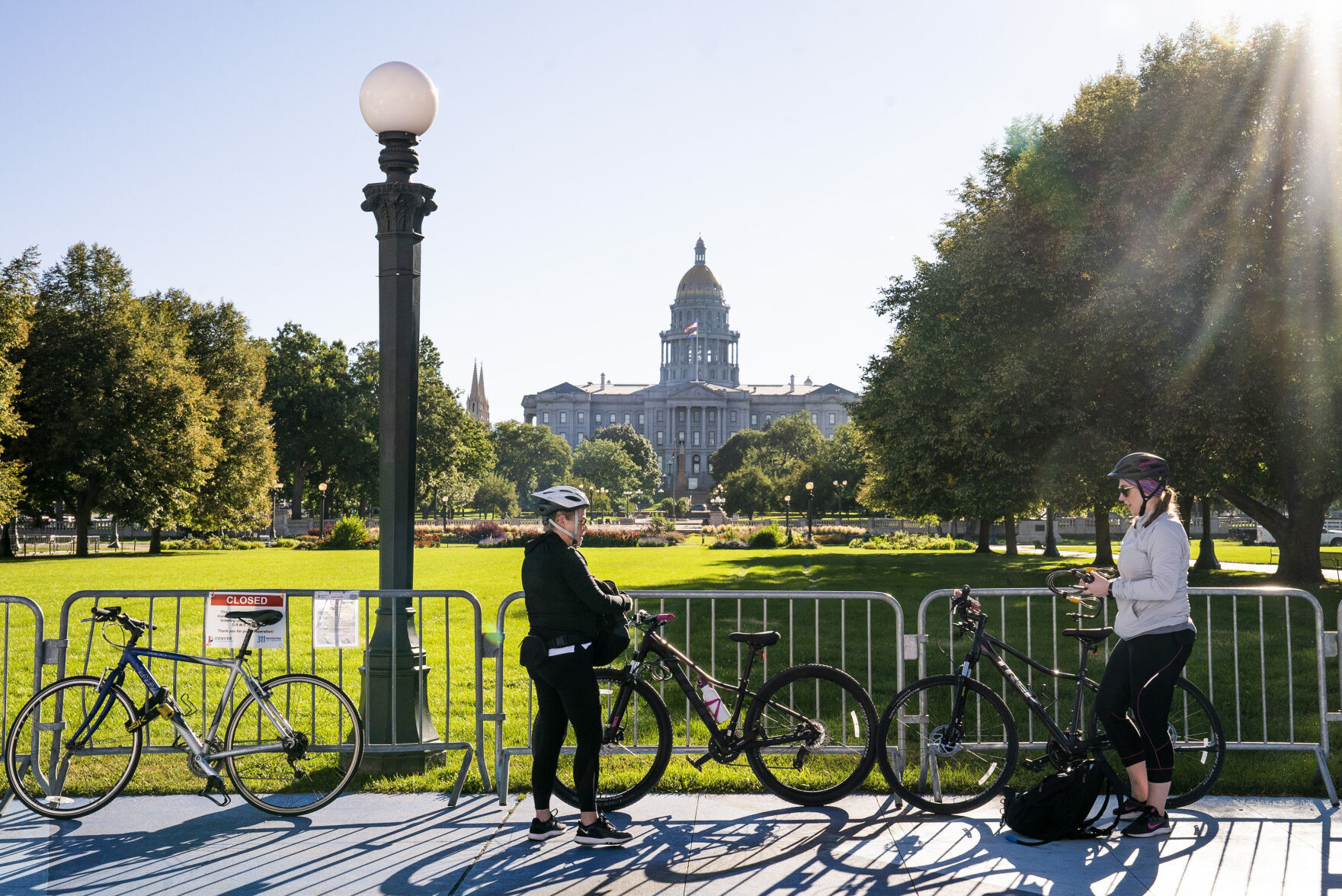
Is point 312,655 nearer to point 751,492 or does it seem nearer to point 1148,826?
point 1148,826

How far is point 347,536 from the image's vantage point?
1786 inches

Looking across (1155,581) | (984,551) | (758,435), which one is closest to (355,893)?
(1155,581)

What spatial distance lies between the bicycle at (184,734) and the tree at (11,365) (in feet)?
103

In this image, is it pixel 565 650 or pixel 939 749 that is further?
pixel 939 749

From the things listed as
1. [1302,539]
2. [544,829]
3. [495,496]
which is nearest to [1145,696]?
[544,829]

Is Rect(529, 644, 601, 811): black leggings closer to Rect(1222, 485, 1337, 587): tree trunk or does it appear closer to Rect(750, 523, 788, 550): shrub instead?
Rect(1222, 485, 1337, 587): tree trunk

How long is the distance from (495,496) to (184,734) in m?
91.3

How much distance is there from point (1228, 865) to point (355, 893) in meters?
4.10

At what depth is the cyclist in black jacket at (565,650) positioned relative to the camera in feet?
17.7

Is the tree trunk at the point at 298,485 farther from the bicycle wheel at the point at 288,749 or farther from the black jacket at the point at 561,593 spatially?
the black jacket at the point at 561,593

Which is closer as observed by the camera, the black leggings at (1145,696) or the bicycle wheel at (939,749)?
the black leggings at (1145,696)

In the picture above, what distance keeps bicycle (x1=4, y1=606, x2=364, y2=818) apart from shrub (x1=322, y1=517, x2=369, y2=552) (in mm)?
40077

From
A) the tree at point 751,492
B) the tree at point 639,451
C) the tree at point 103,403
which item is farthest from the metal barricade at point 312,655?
the tree at point 639,451

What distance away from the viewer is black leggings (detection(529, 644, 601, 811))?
544 centimetres
